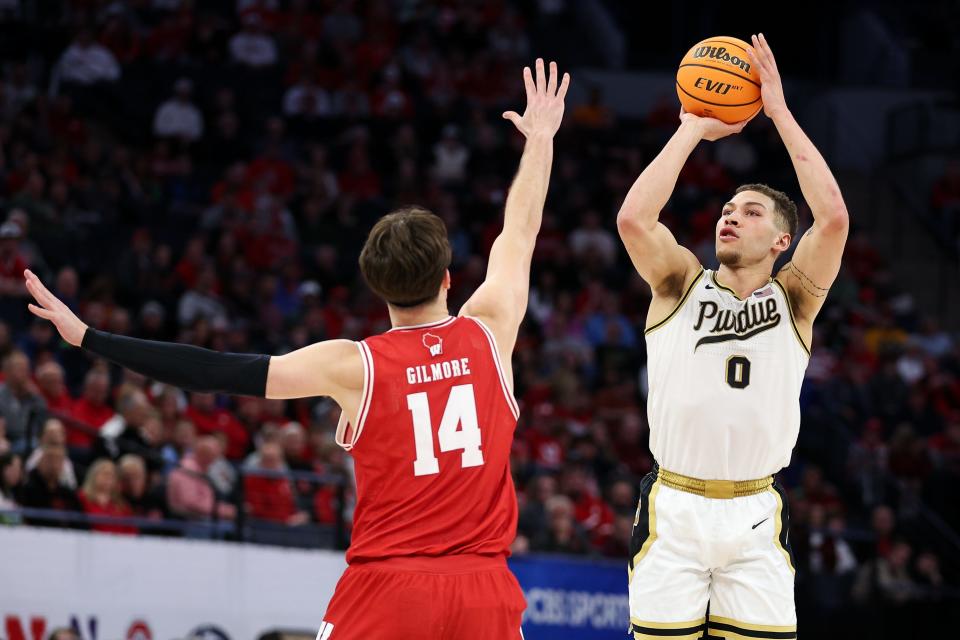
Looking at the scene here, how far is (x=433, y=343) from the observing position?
16.2 feet

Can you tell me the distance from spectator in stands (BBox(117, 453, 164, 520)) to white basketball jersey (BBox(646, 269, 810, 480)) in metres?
6.40

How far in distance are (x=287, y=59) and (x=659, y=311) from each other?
51.4 feet

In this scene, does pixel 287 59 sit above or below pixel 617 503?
above

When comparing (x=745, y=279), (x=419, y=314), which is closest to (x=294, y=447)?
(x=745, y=279)

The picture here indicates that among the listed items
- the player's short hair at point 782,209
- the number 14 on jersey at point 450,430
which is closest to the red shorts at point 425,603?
the number 14 on jersey at point 450,430

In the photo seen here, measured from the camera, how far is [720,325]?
21.0ft

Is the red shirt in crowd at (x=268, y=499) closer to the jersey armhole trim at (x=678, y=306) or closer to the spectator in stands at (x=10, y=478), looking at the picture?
the spectator in stands at (x=10, y=478)

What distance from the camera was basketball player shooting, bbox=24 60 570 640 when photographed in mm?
4781

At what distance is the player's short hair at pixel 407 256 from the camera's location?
4.83 meters

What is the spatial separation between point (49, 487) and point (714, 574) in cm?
680

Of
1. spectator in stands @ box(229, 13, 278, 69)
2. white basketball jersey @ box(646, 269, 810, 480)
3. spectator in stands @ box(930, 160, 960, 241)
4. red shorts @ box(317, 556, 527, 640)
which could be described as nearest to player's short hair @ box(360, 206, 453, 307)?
red shorts @ box(317, 556, 527, 640)

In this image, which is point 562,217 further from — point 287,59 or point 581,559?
point 581,559

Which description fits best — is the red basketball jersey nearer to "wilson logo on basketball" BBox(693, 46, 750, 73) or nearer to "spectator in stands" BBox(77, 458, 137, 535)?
"wilson logo on basketball" BBox(693, 46, 750, 73)

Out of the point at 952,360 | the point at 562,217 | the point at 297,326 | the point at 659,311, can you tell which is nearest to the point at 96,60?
the point at 297,326
